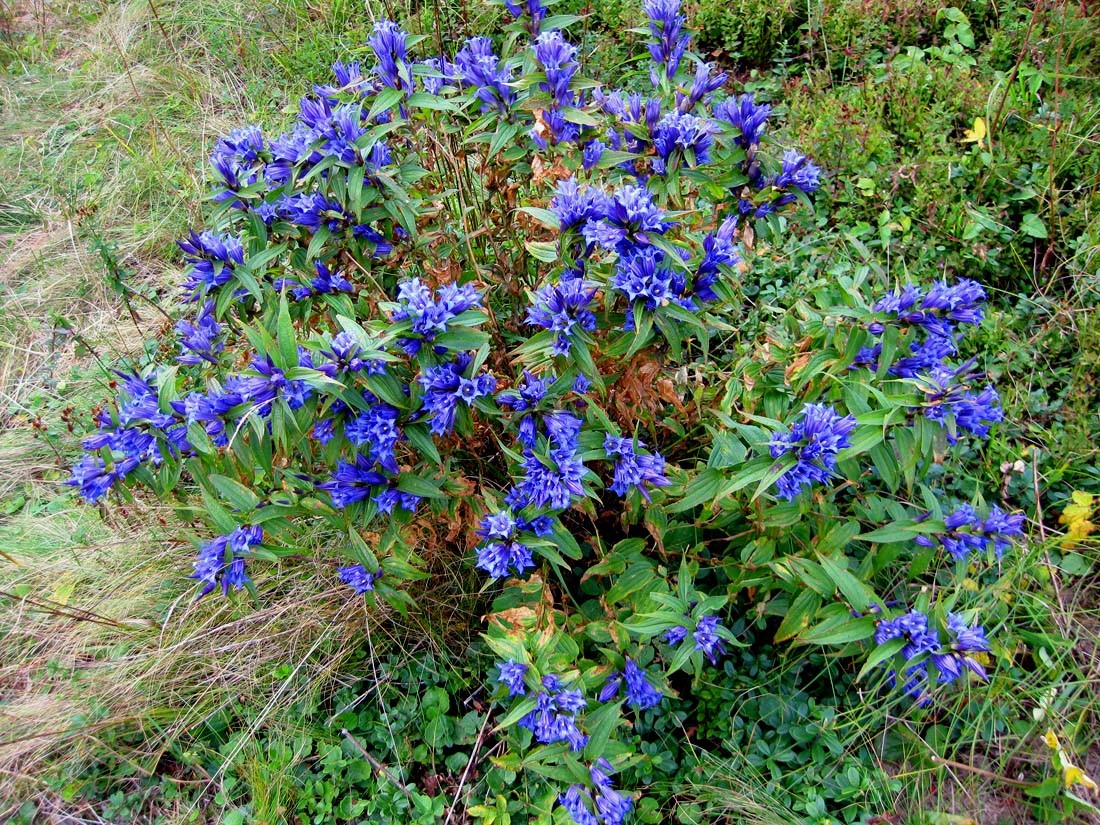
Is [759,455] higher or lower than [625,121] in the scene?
lower

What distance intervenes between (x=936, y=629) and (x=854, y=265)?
1.89 metres

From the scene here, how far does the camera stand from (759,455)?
186 cm

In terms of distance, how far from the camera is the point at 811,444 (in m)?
1.61

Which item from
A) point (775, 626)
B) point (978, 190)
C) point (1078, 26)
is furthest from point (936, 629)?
point (1078, 26)

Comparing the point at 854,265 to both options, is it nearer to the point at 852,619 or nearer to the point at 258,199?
the point at 852,619

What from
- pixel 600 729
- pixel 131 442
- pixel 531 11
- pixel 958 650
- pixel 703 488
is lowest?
pixel 600 729

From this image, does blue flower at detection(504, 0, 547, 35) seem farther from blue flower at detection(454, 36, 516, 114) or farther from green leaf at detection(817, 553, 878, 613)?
green leaf at detection(817, 553, 878, 613)

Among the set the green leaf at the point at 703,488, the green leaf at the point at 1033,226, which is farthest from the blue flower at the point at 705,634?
the green leaf at the point at 1033,226

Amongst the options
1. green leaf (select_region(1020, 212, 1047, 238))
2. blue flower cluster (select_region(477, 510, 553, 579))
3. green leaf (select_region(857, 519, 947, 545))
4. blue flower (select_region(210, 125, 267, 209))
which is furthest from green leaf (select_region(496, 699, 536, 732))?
green leaf (select_region(1020, 212, 1047, 238))

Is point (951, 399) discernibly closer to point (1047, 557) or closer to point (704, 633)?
point (704, 633)

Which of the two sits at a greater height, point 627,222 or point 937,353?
point 627,222

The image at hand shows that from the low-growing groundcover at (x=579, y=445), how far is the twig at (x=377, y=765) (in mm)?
13

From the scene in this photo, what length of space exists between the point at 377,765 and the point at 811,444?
5.19 feet

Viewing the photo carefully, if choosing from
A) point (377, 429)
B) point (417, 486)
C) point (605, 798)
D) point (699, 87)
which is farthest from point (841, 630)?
point (699, 87)
